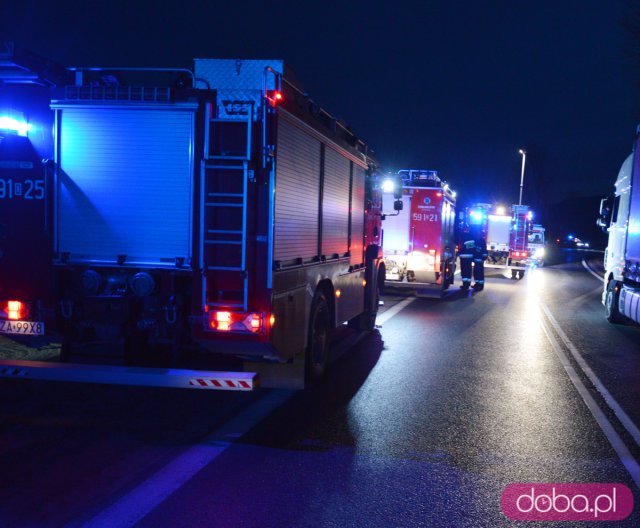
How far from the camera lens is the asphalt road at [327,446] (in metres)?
4.18

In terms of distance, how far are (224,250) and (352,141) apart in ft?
13.0

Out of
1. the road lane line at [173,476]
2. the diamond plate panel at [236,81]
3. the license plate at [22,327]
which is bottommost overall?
the road lane line at [173,476]

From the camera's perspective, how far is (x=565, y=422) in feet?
21.1

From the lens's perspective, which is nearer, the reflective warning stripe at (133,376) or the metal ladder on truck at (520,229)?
the reflective warning stripe at (133,376)

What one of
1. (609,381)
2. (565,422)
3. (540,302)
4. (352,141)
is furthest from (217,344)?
(540,302)

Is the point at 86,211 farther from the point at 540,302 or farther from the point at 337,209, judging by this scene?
the point at 540,302

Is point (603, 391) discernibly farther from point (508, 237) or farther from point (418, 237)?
point (508, 237)

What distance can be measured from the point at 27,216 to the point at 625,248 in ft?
37.4

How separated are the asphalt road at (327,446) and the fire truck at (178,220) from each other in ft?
1.77

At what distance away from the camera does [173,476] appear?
462 centimetres

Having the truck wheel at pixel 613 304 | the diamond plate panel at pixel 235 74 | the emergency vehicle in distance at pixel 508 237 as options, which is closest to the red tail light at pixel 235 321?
the diamond plate panel at pixel 235 74

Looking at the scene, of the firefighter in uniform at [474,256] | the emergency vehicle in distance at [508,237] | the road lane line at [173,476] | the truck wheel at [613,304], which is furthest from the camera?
the emergency vehicle in distance at [508,237]

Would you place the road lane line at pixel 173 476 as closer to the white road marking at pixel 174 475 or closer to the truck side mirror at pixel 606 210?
the white road marking at pixel 174 475

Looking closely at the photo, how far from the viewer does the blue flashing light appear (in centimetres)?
603
